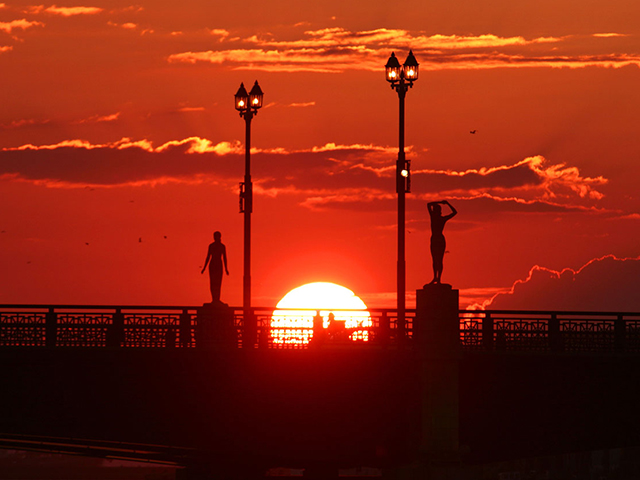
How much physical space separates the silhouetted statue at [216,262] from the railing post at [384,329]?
4.35m

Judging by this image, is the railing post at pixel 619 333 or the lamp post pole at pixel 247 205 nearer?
the railing post at pixel 619 333

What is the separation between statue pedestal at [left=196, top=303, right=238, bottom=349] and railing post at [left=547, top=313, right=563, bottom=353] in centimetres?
791

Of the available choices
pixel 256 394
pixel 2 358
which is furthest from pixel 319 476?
pixel 2 358

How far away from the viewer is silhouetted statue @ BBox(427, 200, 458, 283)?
29125 millimetres

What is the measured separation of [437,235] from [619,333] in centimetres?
533

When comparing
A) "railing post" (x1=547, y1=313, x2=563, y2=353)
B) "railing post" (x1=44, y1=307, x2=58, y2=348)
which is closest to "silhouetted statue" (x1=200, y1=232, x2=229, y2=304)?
"railing post" (x1=44, y1=307, x2=58, y2=348)

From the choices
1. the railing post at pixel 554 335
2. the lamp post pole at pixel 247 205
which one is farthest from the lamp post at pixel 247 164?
the railing post at pixel 554 335

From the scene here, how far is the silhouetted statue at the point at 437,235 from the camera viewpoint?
95.6 feet

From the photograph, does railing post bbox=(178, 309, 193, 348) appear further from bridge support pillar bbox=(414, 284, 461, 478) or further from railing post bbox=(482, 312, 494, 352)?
railing post bbox=(482, 312, 494, 352)

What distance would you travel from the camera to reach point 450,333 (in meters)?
28.8

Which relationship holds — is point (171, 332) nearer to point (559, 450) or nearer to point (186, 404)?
point (186, 404)

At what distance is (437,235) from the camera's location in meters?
29.4

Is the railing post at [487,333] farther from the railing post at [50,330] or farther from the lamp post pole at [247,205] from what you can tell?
the railing post at [50,330]

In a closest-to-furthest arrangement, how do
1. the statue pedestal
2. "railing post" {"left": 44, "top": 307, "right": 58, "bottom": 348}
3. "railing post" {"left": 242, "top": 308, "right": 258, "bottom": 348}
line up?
"railing post" {"left": 44, "top": 307, "right": 58, "bottom": 348} < the statue pedestal < "railing post" {"left": 242, "top": 308, "right": 258, "bottom": 348}
